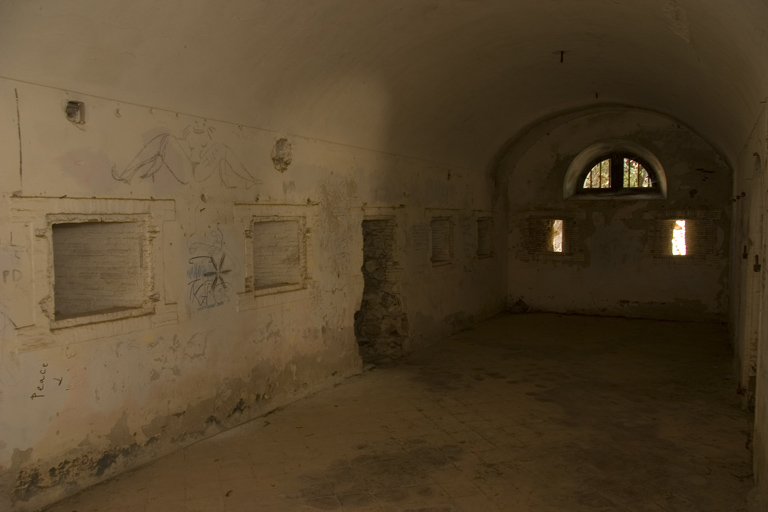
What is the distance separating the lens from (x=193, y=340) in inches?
247

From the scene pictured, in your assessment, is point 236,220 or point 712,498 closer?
point 712,498

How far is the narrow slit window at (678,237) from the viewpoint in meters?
13.8

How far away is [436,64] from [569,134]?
6.66 m

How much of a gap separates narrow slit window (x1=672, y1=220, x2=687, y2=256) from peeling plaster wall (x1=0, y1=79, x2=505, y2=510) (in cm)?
759

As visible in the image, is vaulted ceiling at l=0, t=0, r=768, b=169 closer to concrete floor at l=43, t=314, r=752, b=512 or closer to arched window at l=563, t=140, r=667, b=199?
arched window at l=563, t=140, r=667, b=199

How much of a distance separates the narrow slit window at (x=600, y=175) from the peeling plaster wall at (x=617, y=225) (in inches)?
41.1

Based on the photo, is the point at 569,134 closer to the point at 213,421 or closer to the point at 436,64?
the point at 436,64

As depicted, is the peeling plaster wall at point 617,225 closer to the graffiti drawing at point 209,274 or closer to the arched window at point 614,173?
the arched window at point 614,173

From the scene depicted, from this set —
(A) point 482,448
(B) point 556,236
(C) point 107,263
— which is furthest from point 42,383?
(B) point 556,236

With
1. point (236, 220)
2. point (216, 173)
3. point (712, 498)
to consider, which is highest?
point (216, 173)

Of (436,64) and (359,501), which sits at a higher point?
(436,64)

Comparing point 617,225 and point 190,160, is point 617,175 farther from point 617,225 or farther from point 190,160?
point 190,160

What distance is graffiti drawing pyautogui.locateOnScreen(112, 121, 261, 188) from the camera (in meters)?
5.68

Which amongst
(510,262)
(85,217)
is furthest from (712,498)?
(510,262)
